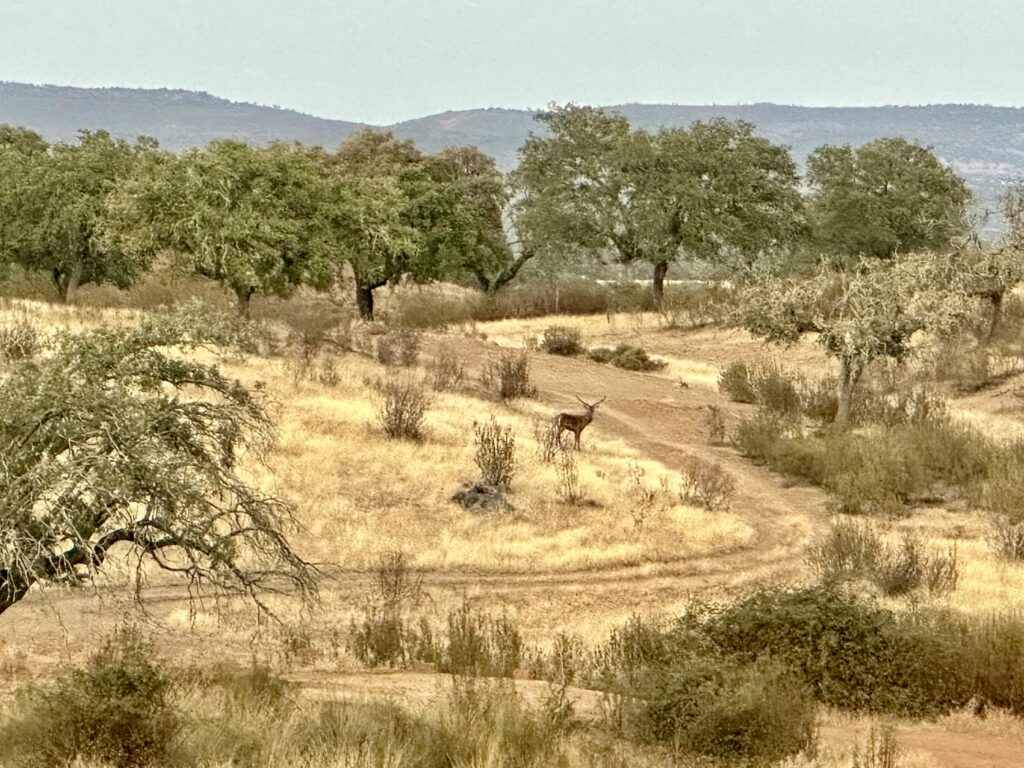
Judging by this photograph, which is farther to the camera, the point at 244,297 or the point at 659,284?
the point at 659,284

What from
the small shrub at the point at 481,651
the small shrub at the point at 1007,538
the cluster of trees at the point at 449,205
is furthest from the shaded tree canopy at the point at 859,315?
the small shrub at the point at 481,651

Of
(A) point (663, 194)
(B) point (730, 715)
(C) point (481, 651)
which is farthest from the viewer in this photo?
(A) point (663, 194)

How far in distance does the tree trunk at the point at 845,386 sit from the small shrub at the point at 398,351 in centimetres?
1092

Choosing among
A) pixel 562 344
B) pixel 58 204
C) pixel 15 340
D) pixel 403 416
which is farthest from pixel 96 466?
pixel 58 204

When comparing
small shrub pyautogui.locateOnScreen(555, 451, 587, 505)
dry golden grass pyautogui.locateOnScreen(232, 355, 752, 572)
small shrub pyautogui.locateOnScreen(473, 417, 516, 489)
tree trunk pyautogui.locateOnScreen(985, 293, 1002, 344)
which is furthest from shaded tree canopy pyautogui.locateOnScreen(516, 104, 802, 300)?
small shrub pyautogui.locateOnScreen(473, 417, 516, 489)

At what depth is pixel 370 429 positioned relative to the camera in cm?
2247

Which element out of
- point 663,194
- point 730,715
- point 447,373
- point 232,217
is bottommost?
point 447,373

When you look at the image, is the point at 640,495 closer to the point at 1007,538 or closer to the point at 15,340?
the point at 1007,538

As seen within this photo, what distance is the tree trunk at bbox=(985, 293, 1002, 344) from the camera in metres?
34.5

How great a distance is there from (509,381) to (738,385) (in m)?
6.84

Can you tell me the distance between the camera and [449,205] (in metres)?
45.0

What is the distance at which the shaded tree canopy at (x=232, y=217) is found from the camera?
2773 cm

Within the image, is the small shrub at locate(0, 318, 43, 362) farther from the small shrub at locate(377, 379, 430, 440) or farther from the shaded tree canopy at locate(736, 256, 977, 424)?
the shaded tree canopy at locate(736, 256, 977, 424)

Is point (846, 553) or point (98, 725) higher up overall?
point (98, 725)
